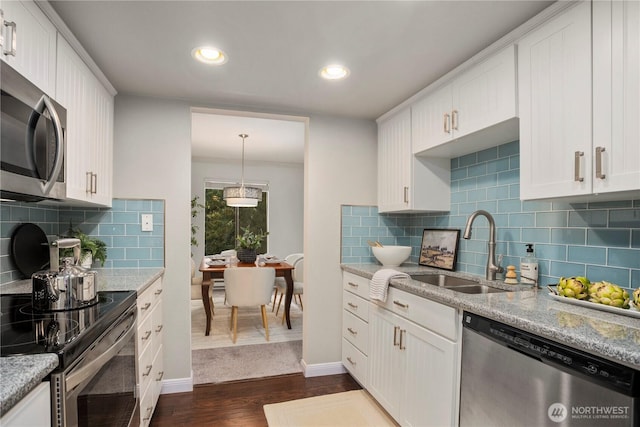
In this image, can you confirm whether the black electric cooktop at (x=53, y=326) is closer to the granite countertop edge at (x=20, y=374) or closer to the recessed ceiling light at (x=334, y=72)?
the granite countertop edge at (x=20, y=374)

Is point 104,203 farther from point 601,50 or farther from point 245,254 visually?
point 601,50

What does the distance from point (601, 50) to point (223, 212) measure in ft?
18.4

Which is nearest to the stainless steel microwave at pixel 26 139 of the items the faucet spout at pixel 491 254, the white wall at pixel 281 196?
the faucet spout at pixel 491 254

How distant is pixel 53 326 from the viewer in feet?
3.59

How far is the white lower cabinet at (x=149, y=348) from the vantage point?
5.86 ft

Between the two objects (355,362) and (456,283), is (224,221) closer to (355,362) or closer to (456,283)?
(355,362)

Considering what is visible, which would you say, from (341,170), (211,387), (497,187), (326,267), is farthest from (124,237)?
(497,187)

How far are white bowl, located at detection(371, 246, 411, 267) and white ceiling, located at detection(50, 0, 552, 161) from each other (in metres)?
1.16

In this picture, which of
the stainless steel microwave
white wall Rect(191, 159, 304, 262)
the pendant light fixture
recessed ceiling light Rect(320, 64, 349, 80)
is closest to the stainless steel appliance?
the stainless steel microwave

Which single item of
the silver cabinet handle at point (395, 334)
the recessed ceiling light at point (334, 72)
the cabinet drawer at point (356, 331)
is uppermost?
the recessed ceiling light at point (334, 72)

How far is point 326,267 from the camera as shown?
9.45 ft

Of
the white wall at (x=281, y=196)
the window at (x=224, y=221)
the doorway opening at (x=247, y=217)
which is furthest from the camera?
the white wall at (x=281, y=196)

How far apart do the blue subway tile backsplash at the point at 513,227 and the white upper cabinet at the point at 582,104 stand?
7.9 inches

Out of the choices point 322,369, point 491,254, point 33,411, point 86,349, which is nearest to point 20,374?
point 33,411
